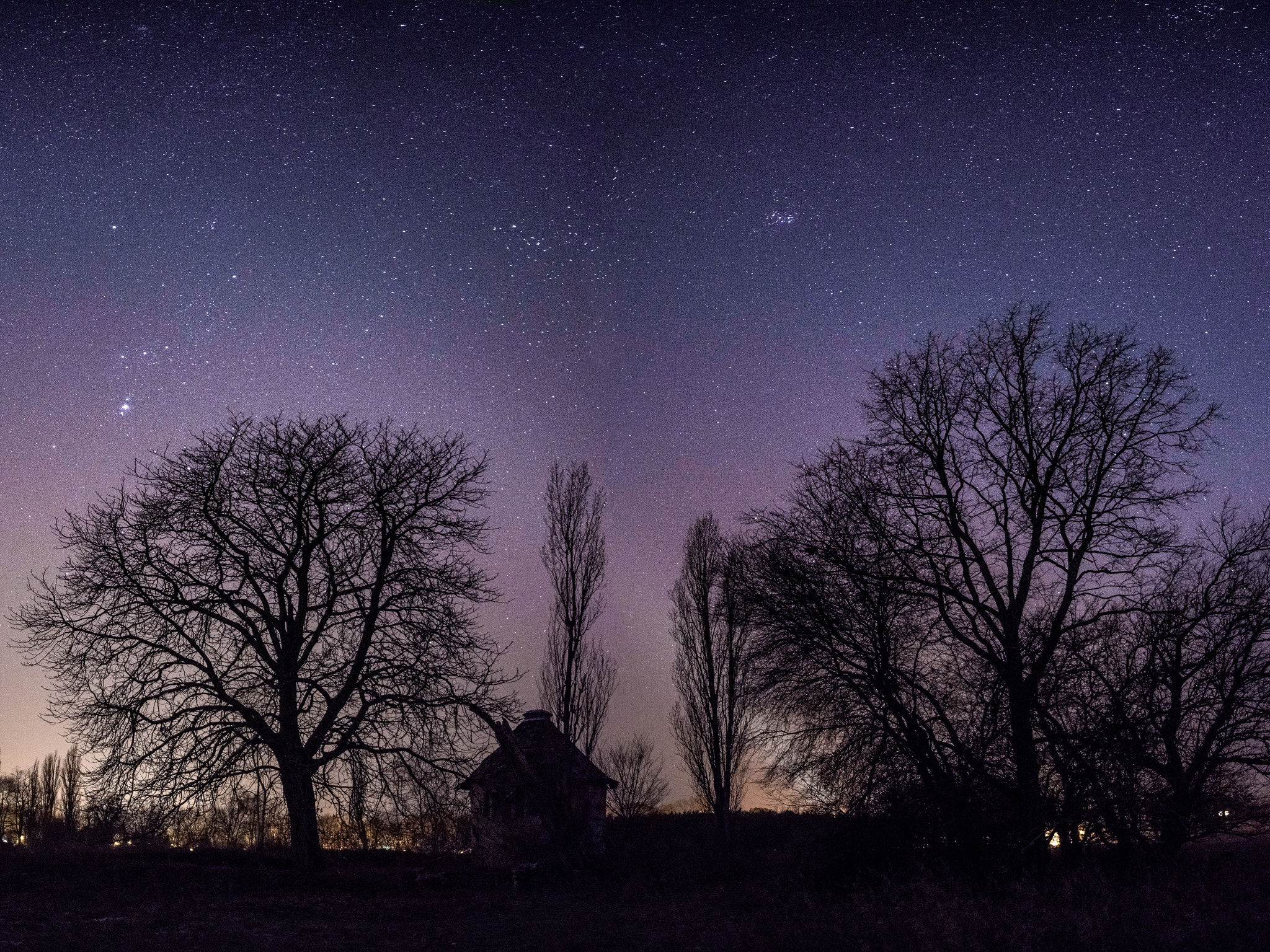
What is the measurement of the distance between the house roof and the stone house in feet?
0.08

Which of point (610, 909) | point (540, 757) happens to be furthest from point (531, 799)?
point (610, 909)

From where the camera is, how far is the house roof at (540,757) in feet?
73.4

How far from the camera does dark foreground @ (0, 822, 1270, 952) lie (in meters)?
10.0

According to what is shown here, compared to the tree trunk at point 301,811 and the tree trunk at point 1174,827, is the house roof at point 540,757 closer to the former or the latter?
the tree trunk at point 301,811

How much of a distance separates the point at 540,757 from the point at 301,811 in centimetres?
928

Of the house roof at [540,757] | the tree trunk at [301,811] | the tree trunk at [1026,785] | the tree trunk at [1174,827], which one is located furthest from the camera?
the house roof at [540,757]

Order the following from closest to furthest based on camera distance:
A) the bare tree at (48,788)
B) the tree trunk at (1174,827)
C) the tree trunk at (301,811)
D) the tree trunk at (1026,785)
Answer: the tree trunk at (1026,785) < the tree trunk at (1174,827) < the tree trunk at (301,811) < the bare tree at (48,788)

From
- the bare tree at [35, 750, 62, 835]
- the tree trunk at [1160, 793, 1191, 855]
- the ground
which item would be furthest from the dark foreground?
the bare tree at [35, 750, 62, 835]

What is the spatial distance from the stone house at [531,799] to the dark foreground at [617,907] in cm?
219

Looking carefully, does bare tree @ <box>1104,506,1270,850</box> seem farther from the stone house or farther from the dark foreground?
the stone house

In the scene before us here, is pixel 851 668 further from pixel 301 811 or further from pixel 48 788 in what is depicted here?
pixel 48 788

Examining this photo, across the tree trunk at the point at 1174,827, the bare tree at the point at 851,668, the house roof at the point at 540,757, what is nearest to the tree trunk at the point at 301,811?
the house roof at the point at 540,757

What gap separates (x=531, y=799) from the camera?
22.9m

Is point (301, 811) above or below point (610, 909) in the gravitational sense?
→ above
